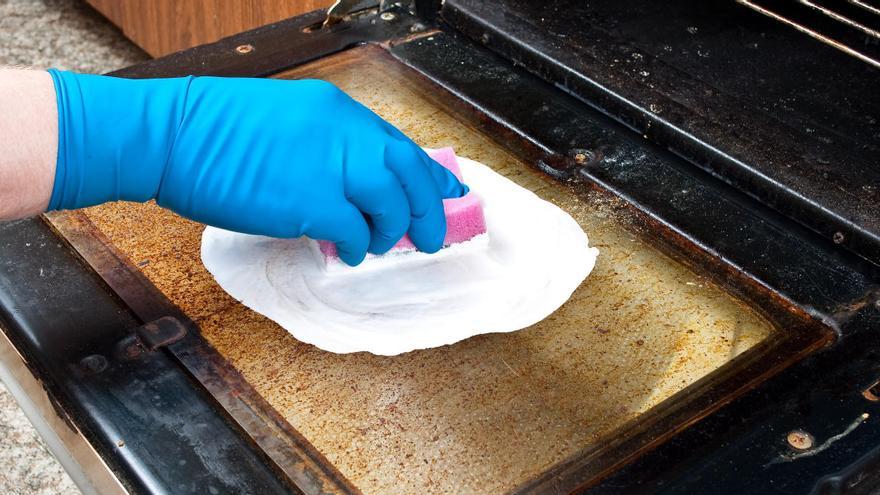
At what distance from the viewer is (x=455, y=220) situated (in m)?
1.24

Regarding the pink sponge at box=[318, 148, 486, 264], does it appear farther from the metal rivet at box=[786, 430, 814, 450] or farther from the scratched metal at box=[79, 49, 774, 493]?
the metal rivet at box=[786, 430, 814, 450]

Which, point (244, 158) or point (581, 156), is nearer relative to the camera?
point (244, 158)

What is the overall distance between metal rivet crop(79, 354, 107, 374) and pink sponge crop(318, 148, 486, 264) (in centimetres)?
30

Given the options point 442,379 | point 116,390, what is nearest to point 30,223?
point 116,390

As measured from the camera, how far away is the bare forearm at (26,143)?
107 cm

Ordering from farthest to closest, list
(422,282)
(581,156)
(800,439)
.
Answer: (581,156) → (422,282) → (800,439)

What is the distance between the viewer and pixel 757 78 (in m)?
1.47

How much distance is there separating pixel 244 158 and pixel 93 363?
287 millimetres

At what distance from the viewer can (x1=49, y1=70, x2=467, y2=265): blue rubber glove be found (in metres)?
1.11

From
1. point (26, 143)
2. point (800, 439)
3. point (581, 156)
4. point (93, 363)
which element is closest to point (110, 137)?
point (26, 143)

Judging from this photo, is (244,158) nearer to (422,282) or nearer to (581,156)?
(422,282)

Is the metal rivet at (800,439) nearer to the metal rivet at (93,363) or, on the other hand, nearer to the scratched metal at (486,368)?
the scratched metal at (486,368)

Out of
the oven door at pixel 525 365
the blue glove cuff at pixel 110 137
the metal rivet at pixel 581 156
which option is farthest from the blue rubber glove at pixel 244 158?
the metal rivet at pixel 581 156

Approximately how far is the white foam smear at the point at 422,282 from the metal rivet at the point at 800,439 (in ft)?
1.01
